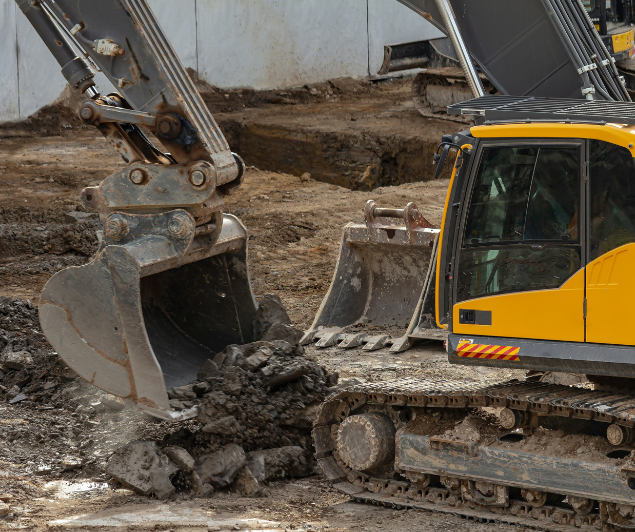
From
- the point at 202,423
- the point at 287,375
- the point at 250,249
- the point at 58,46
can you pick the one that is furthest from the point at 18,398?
the point at 250,249

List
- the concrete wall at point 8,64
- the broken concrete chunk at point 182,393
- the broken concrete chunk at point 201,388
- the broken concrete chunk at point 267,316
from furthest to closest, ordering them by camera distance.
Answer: the concrete wall at point 8,64
the broken concrete chunk at point 267,316
the broken concrete chunk at point 201,388
the broken concrete chunk at point 182,393

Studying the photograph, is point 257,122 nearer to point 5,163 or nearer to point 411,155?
point 411,155

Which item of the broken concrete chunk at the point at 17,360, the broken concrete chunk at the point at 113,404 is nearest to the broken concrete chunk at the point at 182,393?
the broken concrete chunk at the point at 113,404

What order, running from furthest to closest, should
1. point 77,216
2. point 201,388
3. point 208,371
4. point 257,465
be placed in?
point 77,216, point 208,371, point 201,388, point 257,465

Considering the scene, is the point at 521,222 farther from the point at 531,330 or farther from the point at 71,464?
the point at 71,464

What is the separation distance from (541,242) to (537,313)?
1.14 ft

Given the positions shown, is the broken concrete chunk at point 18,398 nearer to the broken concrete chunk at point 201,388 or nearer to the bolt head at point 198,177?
the broken concrete chunk at point 201,388

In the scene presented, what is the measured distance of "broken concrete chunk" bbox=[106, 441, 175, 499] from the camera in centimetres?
461

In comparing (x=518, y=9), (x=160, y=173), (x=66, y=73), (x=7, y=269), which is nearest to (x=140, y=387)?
(x=160, y=173)

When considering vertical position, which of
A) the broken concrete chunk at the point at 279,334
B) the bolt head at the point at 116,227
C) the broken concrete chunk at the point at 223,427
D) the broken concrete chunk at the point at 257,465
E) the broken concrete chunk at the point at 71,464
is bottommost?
the broken concrete chunk at the point at 71,464

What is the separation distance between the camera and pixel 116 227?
16.3ft

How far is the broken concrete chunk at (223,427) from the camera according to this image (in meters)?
4.87

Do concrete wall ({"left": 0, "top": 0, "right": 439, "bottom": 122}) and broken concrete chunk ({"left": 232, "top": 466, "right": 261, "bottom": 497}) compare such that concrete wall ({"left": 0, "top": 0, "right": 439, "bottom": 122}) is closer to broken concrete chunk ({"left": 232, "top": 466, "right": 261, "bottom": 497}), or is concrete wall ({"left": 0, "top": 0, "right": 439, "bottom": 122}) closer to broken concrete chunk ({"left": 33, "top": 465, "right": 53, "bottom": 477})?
broken concrete chunk ({"left": 33, "top": 465, "right": 53, "bottom": 477})

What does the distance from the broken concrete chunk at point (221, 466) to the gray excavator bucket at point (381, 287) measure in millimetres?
2545
